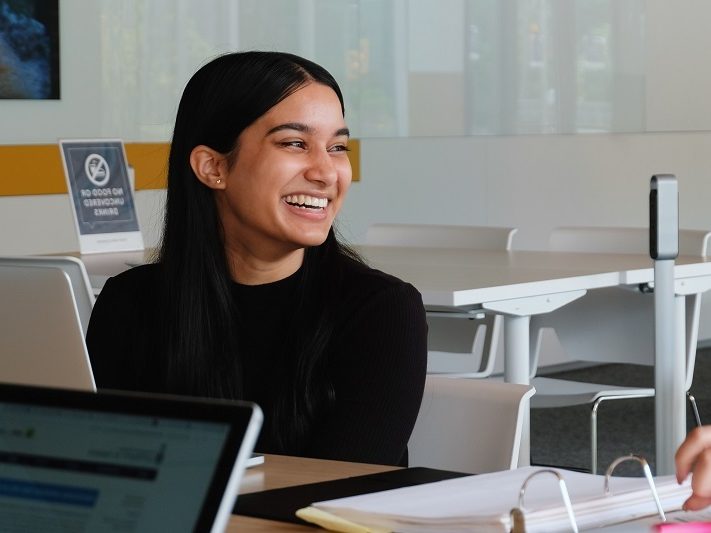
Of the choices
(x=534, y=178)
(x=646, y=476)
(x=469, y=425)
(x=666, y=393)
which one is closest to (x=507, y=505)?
(x=646, y=476)

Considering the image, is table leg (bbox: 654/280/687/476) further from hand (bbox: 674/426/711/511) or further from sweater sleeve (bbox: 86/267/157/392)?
hand (bbox: 674/426/711/511)

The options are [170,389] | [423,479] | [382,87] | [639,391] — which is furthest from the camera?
[382,87]

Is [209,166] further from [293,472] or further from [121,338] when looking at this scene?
[293,472]

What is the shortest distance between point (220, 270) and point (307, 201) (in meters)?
0.17

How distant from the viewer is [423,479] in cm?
142

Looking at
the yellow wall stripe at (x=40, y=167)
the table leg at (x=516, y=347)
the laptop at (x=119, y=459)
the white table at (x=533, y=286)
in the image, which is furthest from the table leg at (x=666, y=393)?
the laptop at (x=119, y=459)

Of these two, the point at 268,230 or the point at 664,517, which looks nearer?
the point at 664,517

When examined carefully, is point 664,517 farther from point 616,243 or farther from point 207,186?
point 616,243

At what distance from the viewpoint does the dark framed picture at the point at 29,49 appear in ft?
16.2

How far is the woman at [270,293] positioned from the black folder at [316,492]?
39cm

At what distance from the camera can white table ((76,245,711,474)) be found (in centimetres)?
331

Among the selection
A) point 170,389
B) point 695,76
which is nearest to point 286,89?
point 170,389

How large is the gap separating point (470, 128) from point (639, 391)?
2601 millimetres

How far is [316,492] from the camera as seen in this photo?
1367 millimetres
